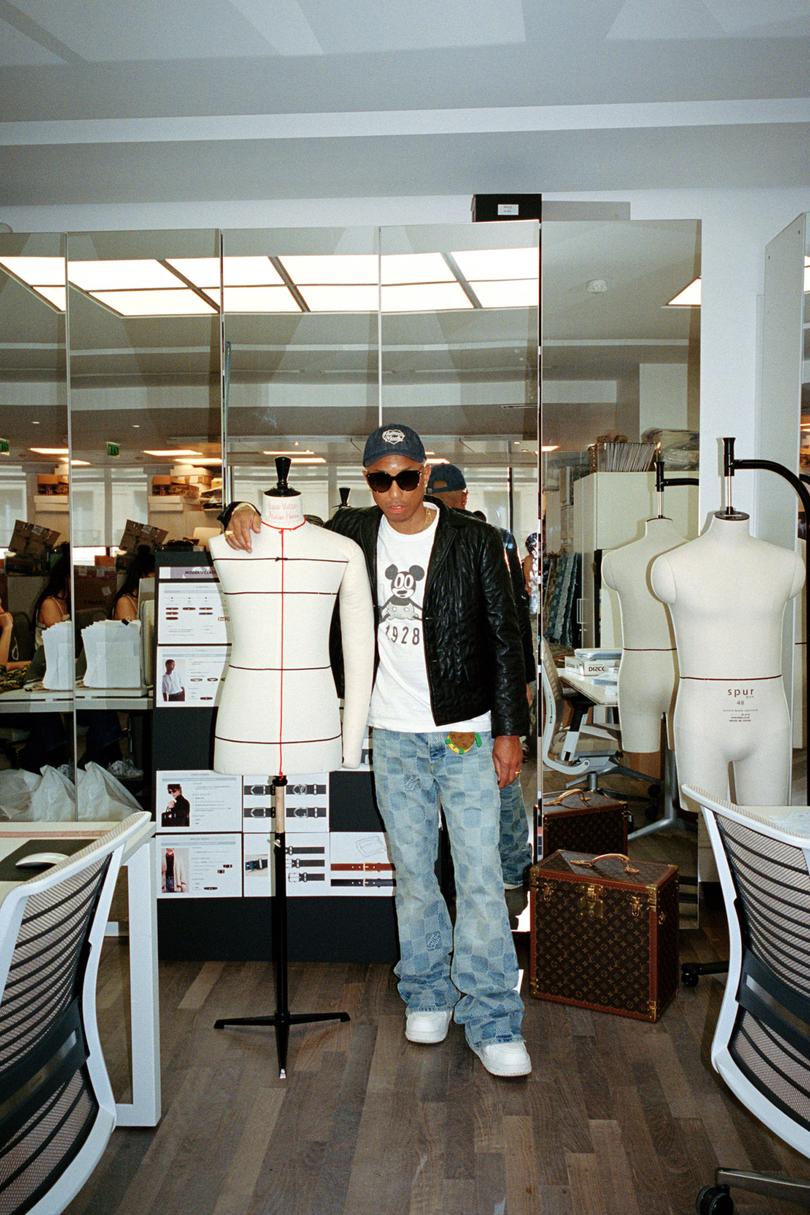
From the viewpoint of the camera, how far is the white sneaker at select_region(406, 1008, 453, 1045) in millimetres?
2820

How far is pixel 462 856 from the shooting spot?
8.89 ft

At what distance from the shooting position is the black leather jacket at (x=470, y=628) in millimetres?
2639

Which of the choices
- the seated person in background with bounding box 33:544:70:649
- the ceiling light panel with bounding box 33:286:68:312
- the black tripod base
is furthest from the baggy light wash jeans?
the ceiling light panel with bounding box 33:286:68:312

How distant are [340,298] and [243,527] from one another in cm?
176

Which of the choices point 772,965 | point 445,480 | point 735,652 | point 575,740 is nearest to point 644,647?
point 575,740

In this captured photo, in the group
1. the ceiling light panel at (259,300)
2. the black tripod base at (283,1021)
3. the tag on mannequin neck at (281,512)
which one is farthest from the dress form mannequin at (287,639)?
the ceiling light panel at (259,300)

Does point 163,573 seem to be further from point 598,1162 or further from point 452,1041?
point 598,1162

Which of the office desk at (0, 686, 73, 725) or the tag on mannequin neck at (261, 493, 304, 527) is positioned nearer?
the tag on mannequin neck at (261, 493, 304, 527)

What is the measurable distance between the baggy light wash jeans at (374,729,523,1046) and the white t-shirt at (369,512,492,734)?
0.16ft

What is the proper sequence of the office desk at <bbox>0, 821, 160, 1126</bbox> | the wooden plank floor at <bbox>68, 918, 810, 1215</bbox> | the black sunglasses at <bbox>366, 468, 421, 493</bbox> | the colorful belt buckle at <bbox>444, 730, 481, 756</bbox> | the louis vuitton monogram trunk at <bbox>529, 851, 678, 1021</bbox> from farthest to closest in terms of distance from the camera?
1. the louis vuitton monogram trunk at <bbox>529, 851, 678, 1021</bbox>
2. the colorful belt buckle at <bbox>444, 730, 481, 756</bbox>
3. the black sunglasses at <bbox>366, 468, 421, 493</bbox>
4. the office desk at <bbox>0, 821, 160, 1126</bbox>
5. the wooden plank floor at <bbox>68, 918, 810, 1215</bbox>

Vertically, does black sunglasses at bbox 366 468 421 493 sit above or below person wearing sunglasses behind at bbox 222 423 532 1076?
above

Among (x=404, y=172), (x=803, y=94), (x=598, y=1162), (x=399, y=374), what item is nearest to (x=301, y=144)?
(x=404, y=172)

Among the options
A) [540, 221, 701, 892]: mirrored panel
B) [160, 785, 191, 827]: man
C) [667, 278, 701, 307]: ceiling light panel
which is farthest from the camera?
[667, 278, 701, 307]: ceiling light panel

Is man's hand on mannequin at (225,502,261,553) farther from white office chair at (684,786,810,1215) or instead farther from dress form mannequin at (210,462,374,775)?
white office chair at (684,786,810,1215)
